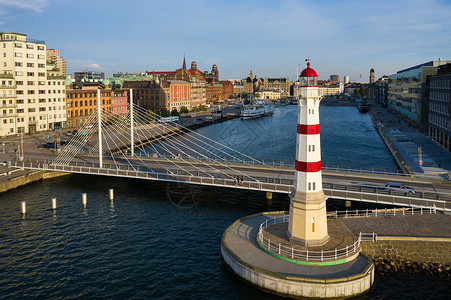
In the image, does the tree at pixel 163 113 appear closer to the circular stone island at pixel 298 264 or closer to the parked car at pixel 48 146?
the parked car at pixel 48 146

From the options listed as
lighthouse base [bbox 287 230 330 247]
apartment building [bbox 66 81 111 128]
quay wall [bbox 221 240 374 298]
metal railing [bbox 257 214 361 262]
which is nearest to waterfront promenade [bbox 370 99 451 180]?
metal railing [bbox 257 214 361 262]

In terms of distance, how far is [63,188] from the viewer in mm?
49156

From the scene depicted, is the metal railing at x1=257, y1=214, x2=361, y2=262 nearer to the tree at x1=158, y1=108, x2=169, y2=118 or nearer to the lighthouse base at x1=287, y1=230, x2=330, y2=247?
the lighthouse base at x1=287, y1=230, x2=330, y2=247

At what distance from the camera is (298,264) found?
987 inches

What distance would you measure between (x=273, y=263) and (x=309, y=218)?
3.91 metres

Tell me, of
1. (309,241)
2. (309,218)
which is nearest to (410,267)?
(309,241)

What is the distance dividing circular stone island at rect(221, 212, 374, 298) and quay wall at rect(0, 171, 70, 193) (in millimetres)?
31265

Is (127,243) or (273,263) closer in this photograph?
(273,263)

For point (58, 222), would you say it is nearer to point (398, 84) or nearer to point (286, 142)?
point (286, 142)

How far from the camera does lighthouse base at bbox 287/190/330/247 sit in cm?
2648

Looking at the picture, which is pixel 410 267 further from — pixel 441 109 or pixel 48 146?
pixel 48 146

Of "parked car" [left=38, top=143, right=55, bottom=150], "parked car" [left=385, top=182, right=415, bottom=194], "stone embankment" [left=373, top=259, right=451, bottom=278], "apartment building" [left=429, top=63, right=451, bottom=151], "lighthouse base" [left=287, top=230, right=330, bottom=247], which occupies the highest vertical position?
"apartment building" [left=429, top=63, right=451, bottom=151]

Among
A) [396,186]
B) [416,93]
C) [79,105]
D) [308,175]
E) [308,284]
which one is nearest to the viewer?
[308,284]

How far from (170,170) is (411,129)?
7480cm
